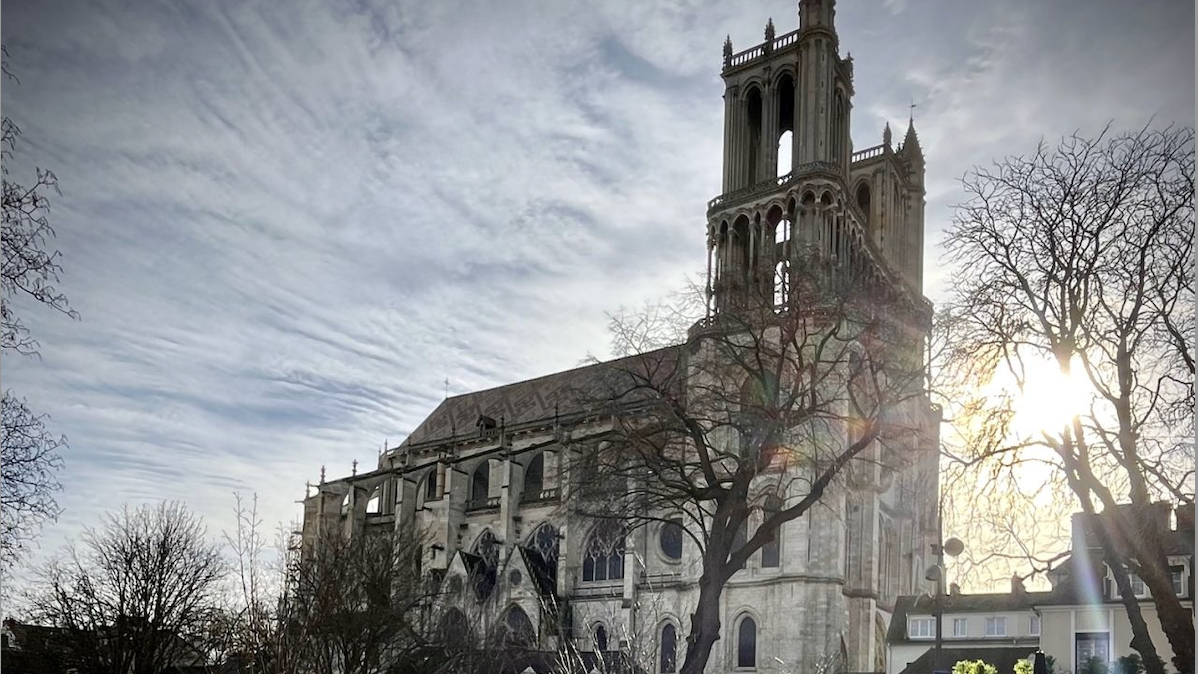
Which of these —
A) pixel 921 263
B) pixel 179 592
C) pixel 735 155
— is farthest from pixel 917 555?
pixel 179 592

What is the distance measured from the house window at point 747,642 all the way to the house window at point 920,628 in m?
5.66

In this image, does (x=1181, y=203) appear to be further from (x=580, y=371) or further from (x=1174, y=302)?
(x=580, y=371)

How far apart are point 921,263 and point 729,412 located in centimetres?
3864

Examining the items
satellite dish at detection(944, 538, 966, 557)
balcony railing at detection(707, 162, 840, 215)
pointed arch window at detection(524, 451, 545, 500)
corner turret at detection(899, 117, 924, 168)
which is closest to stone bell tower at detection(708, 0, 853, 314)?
balcony railing at detection(707, 162, 840, 215)

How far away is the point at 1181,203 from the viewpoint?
45.3ft

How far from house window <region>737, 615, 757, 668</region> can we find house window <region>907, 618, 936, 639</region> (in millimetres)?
5656

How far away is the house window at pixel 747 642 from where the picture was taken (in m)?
43.1

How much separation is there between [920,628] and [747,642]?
637 centimetres

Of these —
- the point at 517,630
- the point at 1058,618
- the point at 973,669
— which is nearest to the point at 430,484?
the point at 517,630

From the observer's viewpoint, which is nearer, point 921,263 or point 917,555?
point 917,555

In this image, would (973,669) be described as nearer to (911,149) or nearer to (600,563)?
(600,563)

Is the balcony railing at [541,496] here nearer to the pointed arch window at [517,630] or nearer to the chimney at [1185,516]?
the pointed arch window at [517,630]

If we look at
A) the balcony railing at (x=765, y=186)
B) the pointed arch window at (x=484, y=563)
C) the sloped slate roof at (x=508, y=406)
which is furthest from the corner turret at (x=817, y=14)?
the pointed arch window at (x=484, y=563)

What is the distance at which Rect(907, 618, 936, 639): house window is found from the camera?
42.0 m
